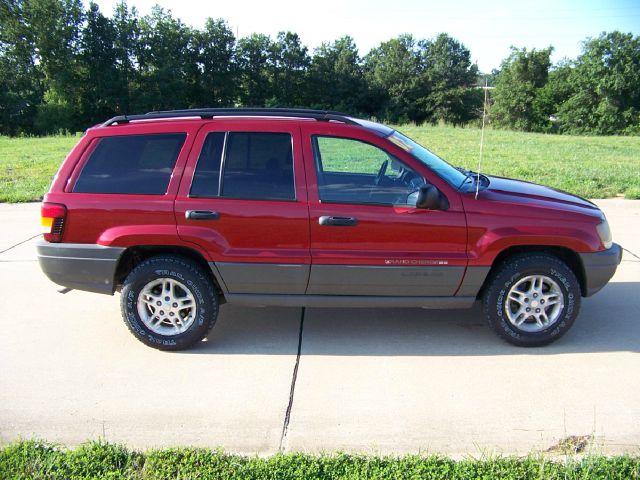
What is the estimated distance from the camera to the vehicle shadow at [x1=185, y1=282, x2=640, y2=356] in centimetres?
473

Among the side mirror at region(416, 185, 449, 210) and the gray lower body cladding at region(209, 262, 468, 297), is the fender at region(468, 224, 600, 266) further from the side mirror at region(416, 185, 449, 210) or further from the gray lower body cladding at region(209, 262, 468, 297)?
the side mirror at region(416, 185, 449, 210)

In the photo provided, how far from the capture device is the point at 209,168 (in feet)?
15.1

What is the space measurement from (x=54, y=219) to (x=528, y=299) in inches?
148

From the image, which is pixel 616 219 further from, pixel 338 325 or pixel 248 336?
pixel 248 336

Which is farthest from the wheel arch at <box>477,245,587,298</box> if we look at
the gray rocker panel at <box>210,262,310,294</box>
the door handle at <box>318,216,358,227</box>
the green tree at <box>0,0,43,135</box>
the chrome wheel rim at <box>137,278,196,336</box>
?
the green tree at <box>0,0,43,135</box>

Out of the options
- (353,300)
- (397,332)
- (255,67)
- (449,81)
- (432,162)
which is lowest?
(397,332)

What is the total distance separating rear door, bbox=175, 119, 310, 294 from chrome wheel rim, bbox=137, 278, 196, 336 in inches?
14.3

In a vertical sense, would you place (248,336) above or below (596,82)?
below

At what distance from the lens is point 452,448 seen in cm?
343

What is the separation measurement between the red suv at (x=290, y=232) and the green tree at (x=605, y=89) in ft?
181

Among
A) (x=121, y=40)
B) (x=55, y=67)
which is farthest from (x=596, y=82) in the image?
(x=55, y=67)

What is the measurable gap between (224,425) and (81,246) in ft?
6.35

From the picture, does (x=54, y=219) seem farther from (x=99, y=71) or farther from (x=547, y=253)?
(x=99, y=71)

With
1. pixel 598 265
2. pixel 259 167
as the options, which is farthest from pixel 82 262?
pixel 598 265
